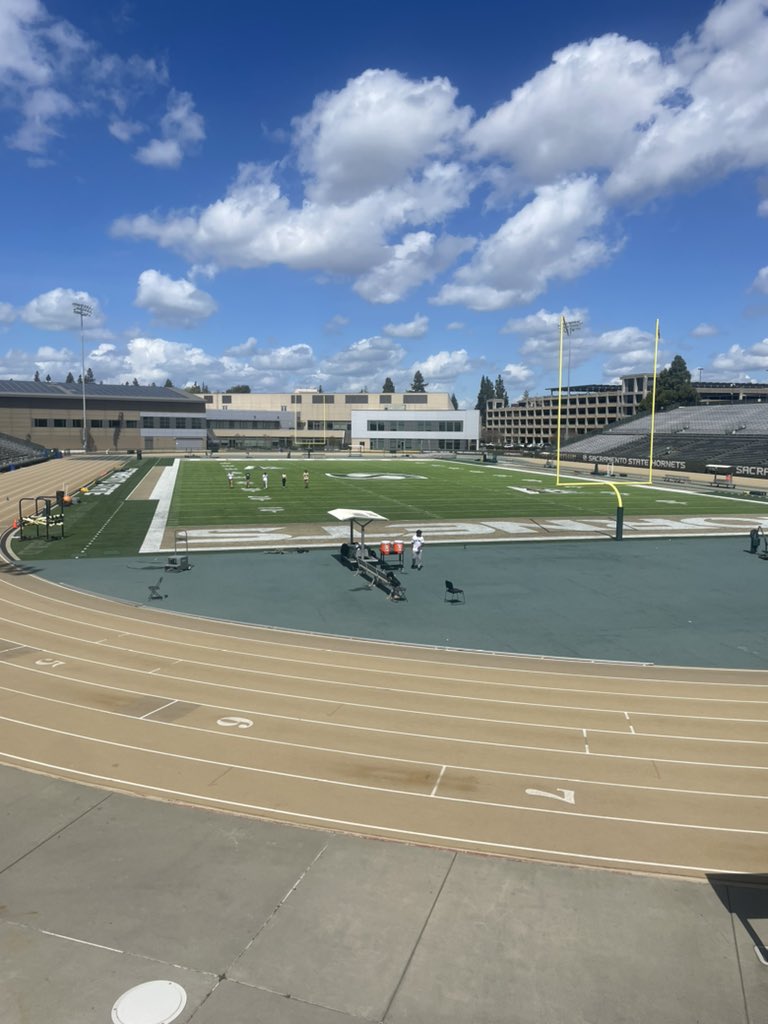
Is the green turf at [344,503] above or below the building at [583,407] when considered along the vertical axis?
below

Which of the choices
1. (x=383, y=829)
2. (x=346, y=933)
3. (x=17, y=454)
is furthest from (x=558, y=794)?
(x=17, y=454)

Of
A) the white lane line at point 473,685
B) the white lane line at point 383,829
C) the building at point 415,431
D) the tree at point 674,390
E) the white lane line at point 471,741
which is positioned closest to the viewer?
the white lane line at point 383,829

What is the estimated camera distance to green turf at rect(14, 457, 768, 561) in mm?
35188

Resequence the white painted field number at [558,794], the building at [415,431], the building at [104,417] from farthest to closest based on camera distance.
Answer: the building at [415,431]
the building at [104,417]
the white painted field number at [558,794]

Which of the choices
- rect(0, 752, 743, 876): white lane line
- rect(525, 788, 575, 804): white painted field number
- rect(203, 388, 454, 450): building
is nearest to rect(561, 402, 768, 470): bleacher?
rect(203, 388, 454, 450): building

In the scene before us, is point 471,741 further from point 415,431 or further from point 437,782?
point 415,431

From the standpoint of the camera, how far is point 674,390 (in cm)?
12700

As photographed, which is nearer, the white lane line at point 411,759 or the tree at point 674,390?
the white lane line at point 411,759

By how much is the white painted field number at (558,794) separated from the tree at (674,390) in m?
117

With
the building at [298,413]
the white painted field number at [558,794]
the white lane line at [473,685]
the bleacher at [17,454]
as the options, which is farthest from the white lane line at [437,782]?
the building at [298,413]

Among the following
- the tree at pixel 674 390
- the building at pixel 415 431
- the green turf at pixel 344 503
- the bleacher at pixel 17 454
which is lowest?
the green turf at pixel 344 503

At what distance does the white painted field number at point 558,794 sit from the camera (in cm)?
1009

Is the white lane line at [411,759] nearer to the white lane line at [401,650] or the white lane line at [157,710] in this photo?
the white lane line at [157,710]

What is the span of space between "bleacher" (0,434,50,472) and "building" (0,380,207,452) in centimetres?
1437
